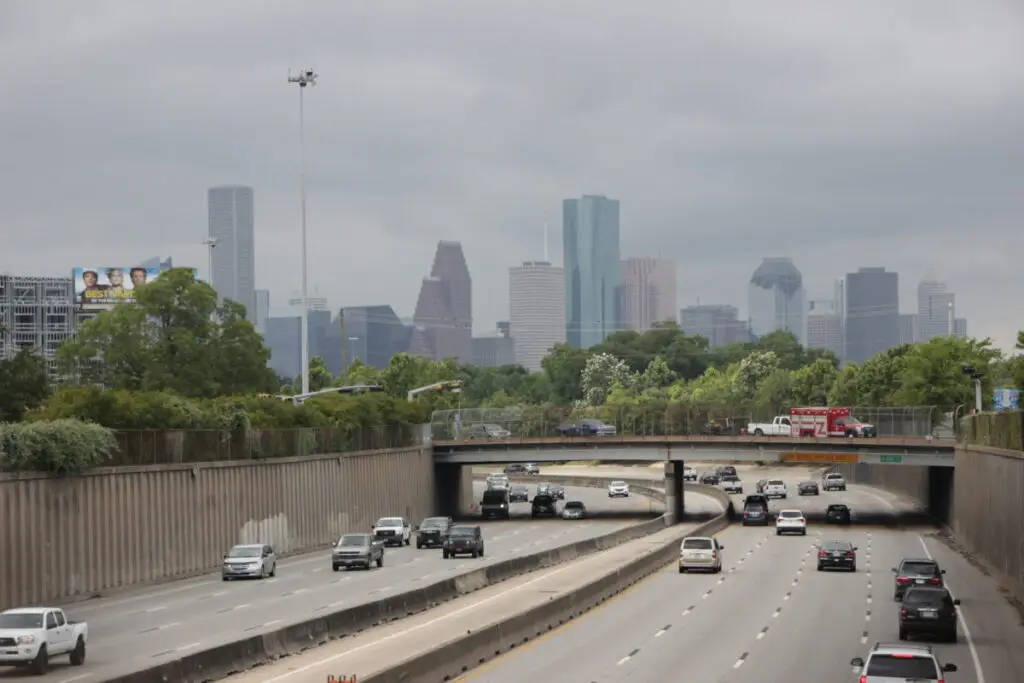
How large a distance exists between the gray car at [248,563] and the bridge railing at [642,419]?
52188 mm

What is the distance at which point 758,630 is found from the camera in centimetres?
4400

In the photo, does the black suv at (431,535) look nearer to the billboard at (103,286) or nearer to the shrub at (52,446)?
the shrub at (52,446)

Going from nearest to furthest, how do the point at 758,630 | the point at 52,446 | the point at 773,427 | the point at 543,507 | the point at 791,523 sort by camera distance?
the point at 758,630
the point at 52,446
the point at 791,523
the point at 543,507
the point at 773,427

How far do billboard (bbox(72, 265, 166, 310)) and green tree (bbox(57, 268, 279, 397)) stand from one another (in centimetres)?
6127

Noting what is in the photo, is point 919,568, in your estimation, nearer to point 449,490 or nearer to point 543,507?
point 543,507

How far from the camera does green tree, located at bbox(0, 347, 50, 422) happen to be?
11256cm

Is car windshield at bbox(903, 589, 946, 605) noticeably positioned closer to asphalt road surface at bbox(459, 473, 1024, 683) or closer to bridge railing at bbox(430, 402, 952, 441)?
asphalt road surface at bbox(459, 473, 1024, 683)

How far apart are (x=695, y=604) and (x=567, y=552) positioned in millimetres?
18985

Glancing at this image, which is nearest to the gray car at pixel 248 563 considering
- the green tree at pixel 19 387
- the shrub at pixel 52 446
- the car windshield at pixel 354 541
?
the car windshield at pixel 354 541

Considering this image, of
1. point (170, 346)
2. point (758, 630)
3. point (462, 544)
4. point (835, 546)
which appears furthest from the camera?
point (170, 346)

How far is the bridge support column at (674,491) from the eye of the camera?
10838cm

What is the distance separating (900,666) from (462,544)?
166 ft

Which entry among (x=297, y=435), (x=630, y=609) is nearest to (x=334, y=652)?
(x=630, y=609)

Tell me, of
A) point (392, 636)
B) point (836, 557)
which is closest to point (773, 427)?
point (836, 557)
